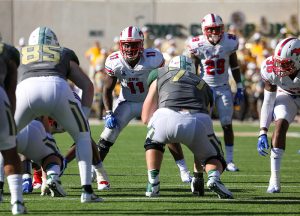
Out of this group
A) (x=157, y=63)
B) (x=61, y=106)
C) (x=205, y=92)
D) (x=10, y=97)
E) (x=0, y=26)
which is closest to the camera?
(x=10, y=97)

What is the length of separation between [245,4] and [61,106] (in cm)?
1925

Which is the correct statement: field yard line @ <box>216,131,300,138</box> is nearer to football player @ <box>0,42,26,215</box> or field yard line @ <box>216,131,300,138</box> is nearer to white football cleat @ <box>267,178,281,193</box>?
white football cleat @ <box>267,178,281,193</box>

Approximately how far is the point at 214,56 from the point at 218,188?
14.6ft

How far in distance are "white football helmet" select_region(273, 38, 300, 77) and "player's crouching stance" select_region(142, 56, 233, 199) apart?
943 millimetres

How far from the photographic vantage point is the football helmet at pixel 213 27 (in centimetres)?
1327

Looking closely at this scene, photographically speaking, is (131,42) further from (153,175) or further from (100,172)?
(153,175)

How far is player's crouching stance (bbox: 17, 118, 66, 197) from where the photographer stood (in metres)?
9.12

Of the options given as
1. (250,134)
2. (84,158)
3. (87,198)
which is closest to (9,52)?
(84,158)

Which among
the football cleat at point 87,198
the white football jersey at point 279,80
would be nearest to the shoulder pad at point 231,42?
the white football jersey at point 279,80

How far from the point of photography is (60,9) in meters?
26.9

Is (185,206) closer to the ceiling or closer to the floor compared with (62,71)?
closer to the floor

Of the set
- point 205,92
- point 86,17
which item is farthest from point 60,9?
point 205,92

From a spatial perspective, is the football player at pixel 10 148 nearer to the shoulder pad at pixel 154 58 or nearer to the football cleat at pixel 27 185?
the football cleat at pixel 27 185

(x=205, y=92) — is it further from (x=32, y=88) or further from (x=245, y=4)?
(x=245, y=4)
